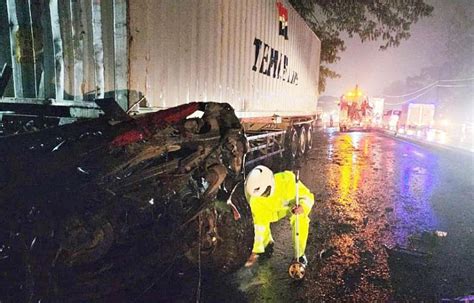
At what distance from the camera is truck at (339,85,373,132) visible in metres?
22.3

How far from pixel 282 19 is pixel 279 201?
585 cm

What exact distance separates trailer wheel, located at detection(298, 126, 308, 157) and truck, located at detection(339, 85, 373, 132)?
39.3 feet

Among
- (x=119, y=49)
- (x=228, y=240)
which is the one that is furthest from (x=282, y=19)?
(x=228, y=240)

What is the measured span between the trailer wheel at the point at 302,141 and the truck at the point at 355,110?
39.3 ft

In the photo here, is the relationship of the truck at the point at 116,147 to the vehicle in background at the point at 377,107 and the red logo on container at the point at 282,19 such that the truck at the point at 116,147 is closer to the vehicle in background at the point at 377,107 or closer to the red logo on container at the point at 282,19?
the red logo on container at the point at 282,19

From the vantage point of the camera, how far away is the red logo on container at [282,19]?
770 cm

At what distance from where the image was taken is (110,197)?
2182mm

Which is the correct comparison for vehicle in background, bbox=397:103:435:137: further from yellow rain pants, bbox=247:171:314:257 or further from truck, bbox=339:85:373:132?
yellow rain pants, bbox=247:171:314:257

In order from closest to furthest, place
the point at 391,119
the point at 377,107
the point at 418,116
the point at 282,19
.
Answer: the point at 282,19 < the point at 418,116 < the point at 391,119 < the point at 377,107

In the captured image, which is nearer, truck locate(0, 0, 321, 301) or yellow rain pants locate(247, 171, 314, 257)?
truck locate(0, 0, 321, 301)

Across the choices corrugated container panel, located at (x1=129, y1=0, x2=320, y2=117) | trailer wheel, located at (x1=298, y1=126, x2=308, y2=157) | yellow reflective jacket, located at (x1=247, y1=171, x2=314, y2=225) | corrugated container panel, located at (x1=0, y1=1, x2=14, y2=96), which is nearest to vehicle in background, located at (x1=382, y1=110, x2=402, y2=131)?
trailer wheel, located at (x1=298, y1=126, x2=308, y2=157)

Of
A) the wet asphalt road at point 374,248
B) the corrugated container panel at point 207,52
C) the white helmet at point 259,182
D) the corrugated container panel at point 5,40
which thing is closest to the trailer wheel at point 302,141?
the corrugated container panel at point 207,52

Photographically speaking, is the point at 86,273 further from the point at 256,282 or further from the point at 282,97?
the point at 282,97

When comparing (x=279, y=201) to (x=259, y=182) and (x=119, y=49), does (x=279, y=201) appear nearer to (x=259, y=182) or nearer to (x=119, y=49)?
(x=259, y=182)
